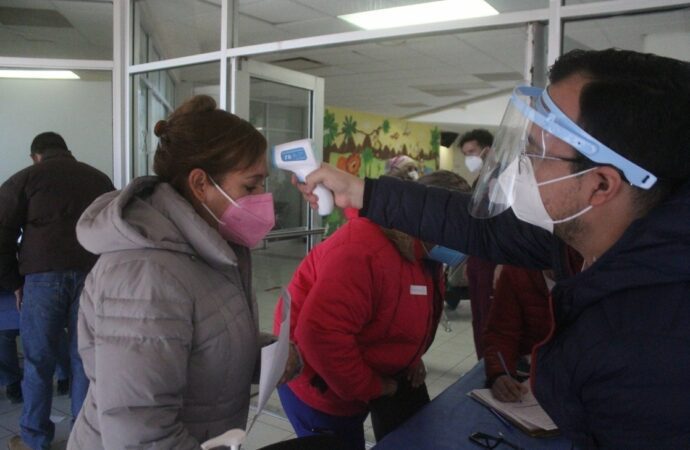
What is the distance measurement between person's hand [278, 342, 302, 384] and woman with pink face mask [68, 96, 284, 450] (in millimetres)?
201

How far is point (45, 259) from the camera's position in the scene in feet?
9.59

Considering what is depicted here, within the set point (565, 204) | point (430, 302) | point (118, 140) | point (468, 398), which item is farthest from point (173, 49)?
point (565, 204)

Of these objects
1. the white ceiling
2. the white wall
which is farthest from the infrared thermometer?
the white wall

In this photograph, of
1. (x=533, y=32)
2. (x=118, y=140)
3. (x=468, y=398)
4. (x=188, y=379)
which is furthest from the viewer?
(x=118, y=140)

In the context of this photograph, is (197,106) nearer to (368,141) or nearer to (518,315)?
(518,315)

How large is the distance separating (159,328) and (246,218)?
0.46 metres

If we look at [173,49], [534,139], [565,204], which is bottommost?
[565,204]

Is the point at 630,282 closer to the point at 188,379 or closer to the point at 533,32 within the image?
the point at 188,379

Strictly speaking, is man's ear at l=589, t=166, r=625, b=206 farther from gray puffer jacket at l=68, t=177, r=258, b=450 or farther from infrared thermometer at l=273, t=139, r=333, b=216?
gray puffer jacket at l=68, t=177, r=258, b=450

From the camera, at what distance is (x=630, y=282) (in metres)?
0.85

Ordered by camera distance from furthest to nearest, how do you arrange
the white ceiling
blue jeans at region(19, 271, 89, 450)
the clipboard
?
1. blue jeans at region(19, 271, 89, 450)
2. the white ceiling
3. the clipboard

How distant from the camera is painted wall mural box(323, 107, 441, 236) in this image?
384 inches

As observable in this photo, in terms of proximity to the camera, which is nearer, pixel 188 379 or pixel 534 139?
pixel 534 139

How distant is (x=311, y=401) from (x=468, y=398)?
488 mm
